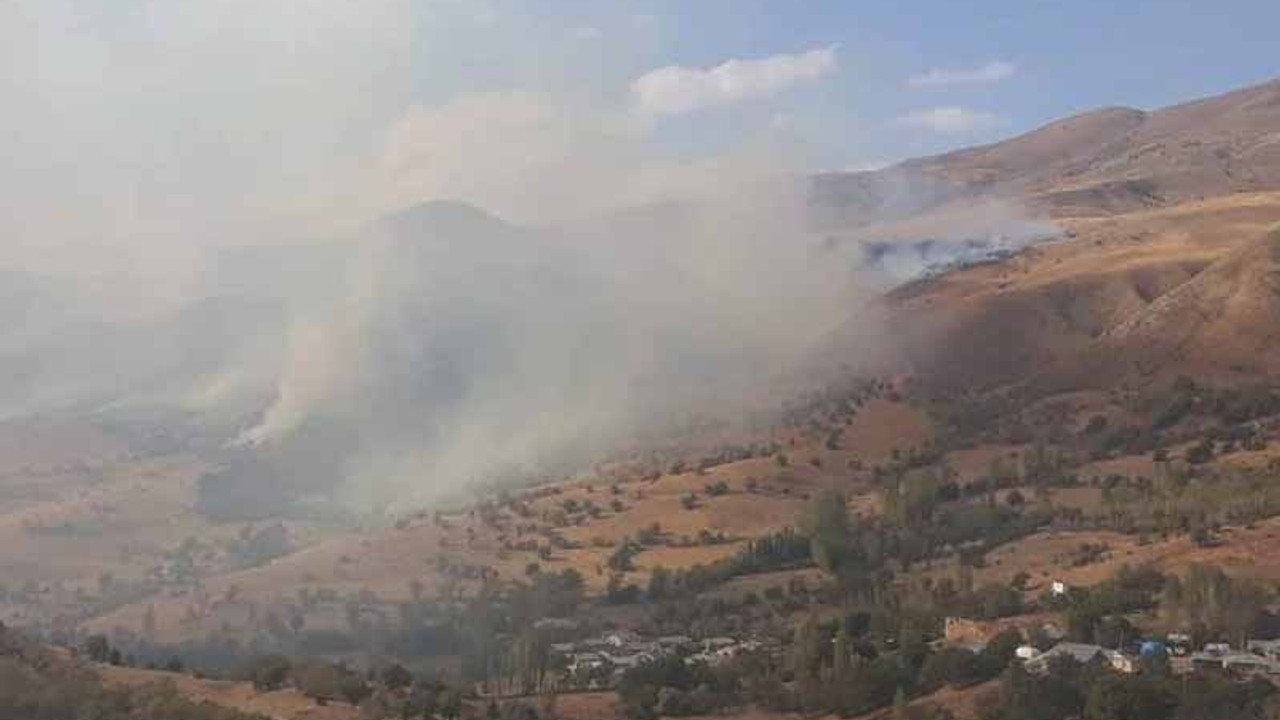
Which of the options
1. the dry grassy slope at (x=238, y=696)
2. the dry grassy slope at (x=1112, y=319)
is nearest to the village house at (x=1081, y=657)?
the dry grassy slope at (x=238, y=696)

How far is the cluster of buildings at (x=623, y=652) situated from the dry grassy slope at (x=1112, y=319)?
7074 cm

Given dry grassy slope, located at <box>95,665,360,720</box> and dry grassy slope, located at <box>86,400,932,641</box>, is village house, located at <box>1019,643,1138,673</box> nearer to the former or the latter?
dry grassy slope, located at <box>95,665,360,720</box>

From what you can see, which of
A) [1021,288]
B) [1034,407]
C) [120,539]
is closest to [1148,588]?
[1034,407]

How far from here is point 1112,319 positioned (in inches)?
6535

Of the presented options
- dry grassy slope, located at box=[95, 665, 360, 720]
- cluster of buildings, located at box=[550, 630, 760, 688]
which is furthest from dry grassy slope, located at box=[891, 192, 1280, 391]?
dry grassy slope, located at box=[95, 665, 360, 720]

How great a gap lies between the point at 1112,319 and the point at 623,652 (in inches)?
3792

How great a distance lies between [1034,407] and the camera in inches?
5723

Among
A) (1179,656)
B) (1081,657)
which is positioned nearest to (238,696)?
(1081,657)

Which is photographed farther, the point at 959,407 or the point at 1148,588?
the point at 959,407

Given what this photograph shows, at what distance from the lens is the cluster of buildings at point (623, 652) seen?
79.1 meters

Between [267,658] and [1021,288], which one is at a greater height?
[1021,288]

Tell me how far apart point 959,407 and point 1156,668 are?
93094 mm

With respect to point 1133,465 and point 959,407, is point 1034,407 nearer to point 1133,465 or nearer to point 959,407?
point 959,407

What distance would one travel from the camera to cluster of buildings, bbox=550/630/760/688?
3113 inches
